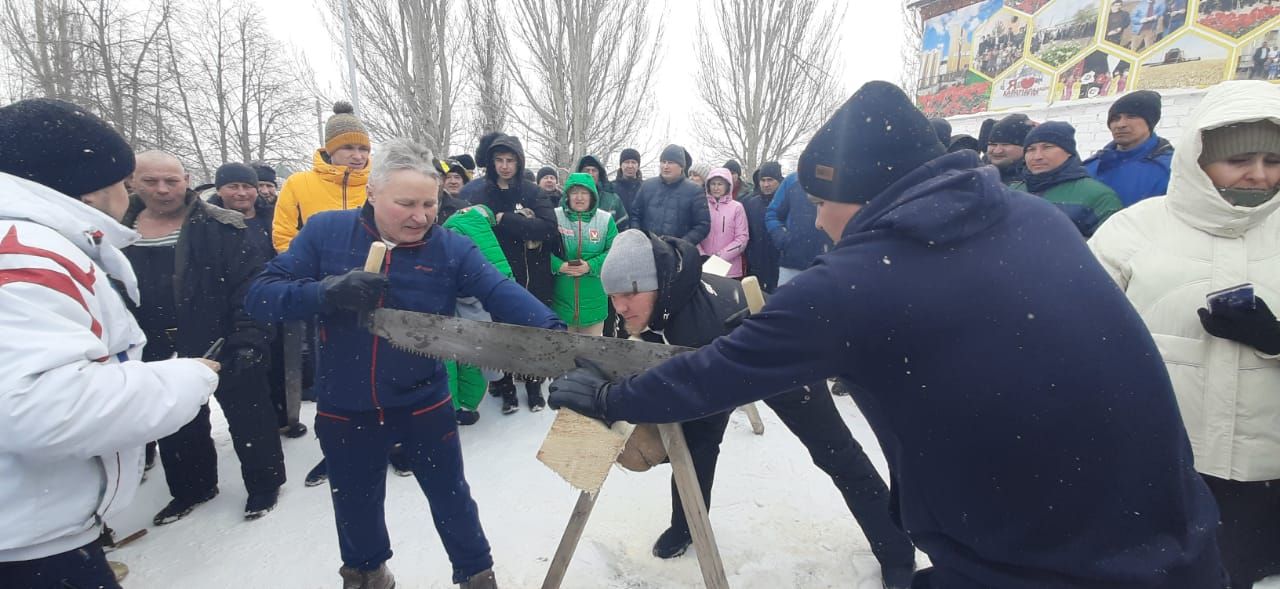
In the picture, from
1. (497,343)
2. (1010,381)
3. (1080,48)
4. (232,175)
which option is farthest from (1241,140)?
(1080,48)

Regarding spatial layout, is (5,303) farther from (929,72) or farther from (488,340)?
(929,72)

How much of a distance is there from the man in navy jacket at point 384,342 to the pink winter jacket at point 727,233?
13.1ft

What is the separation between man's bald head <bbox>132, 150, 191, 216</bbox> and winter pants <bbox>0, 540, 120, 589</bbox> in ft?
8.11

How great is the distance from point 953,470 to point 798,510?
2351mm

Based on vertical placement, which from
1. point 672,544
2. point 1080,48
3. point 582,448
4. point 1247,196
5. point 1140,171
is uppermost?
point 1080,48

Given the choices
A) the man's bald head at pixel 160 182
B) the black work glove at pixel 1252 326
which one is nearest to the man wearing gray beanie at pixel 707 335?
the black work glove at pixel 1252 326

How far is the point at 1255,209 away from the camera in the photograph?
5.90 feet

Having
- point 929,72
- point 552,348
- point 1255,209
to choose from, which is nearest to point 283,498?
point 552,348

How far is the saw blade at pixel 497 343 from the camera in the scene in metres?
1.99

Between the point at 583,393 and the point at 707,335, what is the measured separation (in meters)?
0.87

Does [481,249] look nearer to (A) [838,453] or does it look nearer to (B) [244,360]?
(B) [244,360]

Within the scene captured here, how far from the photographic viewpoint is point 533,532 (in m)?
3.08

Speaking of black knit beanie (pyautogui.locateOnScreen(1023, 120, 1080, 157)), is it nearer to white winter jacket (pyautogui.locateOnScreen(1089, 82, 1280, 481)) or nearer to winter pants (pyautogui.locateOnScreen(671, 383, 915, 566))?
white winter jacket (pyautogui.locateOnScreen(1089, 82, 1280, 481))

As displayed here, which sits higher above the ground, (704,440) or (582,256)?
(582,256)
